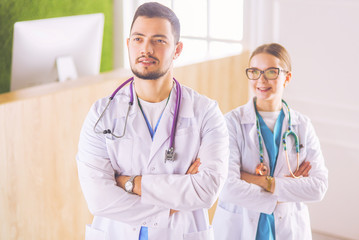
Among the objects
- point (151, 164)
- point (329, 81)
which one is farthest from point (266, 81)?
point (329, 81)

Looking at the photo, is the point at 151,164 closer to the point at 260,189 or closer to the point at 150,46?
the point at 150,46

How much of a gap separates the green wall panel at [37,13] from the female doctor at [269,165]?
2.24m

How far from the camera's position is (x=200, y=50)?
13.4 feet

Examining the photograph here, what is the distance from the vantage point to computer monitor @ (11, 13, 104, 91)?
105 inches

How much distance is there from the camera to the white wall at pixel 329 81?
3.23 metres

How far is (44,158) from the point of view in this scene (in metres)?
2.46

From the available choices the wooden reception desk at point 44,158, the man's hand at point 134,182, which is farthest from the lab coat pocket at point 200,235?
the wooden reception desk at point 44,158

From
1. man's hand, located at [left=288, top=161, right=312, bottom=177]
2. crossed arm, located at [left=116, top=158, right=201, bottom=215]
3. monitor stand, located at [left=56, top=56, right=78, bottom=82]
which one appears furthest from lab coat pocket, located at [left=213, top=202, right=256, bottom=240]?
monitor stand, located at [left=56, top=56, right=78, bottom=82]

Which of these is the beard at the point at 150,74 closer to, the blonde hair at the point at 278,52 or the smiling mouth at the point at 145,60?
the smiling mouth at the point at 145,60

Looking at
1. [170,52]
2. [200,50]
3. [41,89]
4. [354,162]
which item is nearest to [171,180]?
[170,52]

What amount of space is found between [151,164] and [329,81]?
183 centimetres

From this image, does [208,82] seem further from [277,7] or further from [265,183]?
[265,183]

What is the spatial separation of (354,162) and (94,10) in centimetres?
227

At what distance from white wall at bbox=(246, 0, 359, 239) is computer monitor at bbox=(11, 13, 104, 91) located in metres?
1.14
